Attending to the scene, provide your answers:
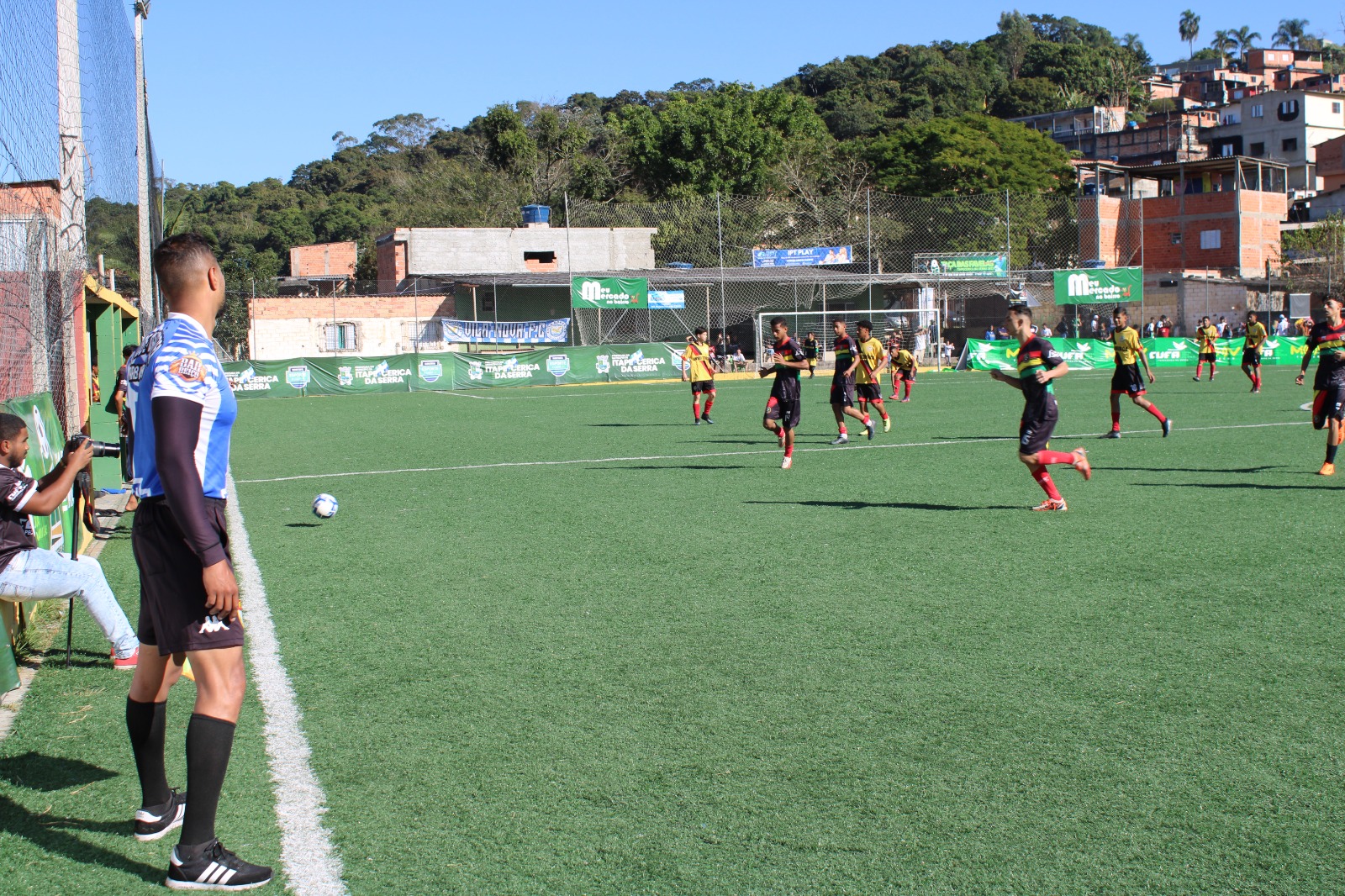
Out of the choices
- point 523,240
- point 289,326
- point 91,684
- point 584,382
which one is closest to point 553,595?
point 91,684

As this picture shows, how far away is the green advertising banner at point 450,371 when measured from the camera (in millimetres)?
34594

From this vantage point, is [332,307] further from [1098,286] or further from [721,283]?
[1098,286]

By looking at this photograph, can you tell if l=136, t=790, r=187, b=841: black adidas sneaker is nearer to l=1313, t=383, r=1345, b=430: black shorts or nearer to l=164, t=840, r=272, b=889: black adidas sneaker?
Answer: l=164, t=840, r=272, b=889: black adidas sneaker

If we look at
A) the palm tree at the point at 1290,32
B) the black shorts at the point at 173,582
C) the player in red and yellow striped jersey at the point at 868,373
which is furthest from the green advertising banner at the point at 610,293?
the palm tree at the point at 1290,32

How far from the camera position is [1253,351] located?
82.5ft

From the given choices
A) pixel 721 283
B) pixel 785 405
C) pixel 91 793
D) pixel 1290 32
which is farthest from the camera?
pixel 1290 32

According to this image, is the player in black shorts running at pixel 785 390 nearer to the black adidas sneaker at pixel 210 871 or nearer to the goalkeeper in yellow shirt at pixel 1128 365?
the goalkeeper in yellow shirt at pixel 1128 365

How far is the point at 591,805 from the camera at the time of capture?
12.9 feet

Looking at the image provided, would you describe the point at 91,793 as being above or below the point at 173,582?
below

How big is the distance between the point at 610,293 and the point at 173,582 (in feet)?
119

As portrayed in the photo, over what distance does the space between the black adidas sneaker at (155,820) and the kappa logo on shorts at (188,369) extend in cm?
146

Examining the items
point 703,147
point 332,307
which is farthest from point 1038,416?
point 703,147

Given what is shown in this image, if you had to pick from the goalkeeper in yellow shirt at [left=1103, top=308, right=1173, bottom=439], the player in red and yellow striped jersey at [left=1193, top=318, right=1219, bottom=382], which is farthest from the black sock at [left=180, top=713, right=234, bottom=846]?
the player in red and yellow striped jersey at [left=1193, top=318, right=1219, bottom=382]

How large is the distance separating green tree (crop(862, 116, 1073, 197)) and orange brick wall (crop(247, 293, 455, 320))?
3313 centimetres
